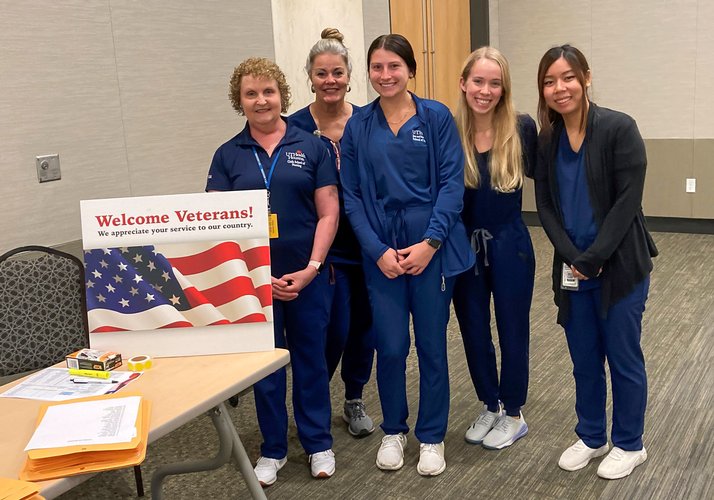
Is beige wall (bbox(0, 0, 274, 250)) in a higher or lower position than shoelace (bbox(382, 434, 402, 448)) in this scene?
higher

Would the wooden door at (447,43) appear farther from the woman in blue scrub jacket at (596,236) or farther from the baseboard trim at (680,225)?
the woman in blue scrub jacket at (596,236)

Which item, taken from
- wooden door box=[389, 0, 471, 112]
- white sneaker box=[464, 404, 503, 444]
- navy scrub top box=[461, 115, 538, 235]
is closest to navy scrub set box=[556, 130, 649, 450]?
navy scrub top box=[461, 115, 538, 235]

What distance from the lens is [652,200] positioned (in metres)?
6.29

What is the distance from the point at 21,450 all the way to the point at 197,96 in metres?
2.44

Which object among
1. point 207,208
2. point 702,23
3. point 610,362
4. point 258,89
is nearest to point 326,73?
point 258,89

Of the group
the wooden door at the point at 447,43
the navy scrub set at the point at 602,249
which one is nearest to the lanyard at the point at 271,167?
the navy scrub set at the point at 602,249

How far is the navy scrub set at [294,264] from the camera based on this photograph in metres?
2.57

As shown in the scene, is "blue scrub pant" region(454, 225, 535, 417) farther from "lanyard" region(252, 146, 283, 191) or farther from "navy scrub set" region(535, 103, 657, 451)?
"lanyard" region(252, 146, 283, 191)

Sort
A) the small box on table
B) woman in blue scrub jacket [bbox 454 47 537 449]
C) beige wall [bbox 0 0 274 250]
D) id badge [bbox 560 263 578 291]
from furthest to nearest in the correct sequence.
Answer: beige wall [bbox 0 0 274 250], woman in blue scrub jacket [bbox 454 47 537 449], id badge [bbox 560 263 578 291], the small box on table

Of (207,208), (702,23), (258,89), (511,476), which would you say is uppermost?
A: (702,23)

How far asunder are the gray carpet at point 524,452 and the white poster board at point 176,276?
91 centimetres

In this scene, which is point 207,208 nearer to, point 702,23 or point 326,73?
point 326,73

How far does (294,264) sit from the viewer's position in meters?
2.64

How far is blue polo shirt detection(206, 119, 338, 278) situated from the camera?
101 inches
